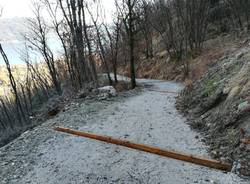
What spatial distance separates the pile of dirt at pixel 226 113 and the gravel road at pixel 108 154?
0.38 meters

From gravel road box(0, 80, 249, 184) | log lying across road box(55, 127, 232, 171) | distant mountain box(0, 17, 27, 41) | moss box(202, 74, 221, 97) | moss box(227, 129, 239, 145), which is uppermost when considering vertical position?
distant mountain box(0, 17, 27, 41)

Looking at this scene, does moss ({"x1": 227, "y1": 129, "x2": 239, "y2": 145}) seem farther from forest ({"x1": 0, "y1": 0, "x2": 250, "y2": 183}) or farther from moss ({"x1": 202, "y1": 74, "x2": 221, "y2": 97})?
forest ({"x1": 0, "y1": 0, "x2": 250, "y2": 183})

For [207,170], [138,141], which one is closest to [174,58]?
[138,141]

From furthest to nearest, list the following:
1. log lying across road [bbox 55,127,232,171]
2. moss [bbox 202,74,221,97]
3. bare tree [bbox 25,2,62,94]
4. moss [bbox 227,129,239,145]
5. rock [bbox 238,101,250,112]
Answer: bare tree [bbox 25,2,62,94] → moss [bbox 202,74,221,97] → rock [bbox 238,101,250,112] → moss [bbox 227,129,239,145] → log lying across road [bbox 55,127,232,171]

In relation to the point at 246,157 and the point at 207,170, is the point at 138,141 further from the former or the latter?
the point at 246,157

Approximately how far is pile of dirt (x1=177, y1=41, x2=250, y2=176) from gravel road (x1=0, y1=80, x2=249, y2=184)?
385 millimetres

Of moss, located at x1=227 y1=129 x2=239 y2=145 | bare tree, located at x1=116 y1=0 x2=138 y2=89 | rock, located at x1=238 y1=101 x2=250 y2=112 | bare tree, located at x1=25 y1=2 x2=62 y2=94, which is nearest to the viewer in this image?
moss, located at x1=227 y1=129 x2=239 y2=145

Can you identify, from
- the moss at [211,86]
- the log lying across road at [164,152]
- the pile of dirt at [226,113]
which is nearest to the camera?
the log lying across road at [164,152]

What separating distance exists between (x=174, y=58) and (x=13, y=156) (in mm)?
22381

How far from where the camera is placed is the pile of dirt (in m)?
6.50

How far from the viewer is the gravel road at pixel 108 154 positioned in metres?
6.34

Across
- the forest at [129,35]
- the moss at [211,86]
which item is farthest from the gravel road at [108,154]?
the forest at [129,35]

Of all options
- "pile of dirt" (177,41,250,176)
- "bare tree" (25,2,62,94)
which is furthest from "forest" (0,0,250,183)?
"pile of dirt" (177,41,250,176)

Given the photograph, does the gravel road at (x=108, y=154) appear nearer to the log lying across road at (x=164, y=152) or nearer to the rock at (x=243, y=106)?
the log lying across road at (x=164, y=152)
